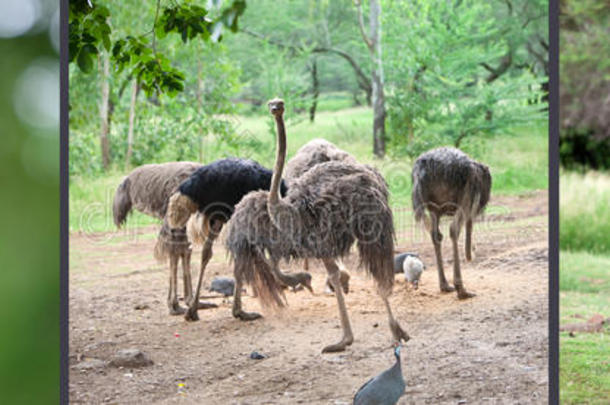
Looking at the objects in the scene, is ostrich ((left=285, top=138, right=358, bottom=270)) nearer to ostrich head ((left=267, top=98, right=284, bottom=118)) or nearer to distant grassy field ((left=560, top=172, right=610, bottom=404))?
ostrich head ((left=267, top=98, right=284, bottom=118))

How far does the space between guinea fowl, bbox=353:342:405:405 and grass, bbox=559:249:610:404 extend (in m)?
0.76

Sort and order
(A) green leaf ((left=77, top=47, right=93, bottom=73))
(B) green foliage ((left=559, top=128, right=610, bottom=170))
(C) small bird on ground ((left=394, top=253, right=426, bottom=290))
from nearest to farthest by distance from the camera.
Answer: (A) green leaf ((left=77, top=47, right=93, bottom=73)) < (C) small bird on ground ((left=394, top=253, right=426, bottom=290)) < (B) green foliage ((left=559, top=128, right=610, bottom=170))

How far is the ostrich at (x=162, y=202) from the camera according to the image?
325 centimetres

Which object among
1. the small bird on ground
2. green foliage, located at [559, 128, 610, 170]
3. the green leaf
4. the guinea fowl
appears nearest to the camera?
the green leaf

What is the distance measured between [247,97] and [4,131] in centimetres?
153

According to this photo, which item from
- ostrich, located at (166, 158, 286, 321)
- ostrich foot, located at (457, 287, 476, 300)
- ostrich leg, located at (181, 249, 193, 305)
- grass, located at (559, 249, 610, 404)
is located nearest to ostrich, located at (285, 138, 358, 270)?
ostrich, located at (166, 158, 286, 321)

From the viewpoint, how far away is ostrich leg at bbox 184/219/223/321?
320 cm

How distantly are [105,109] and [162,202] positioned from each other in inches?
21.1

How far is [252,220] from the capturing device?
3.00m

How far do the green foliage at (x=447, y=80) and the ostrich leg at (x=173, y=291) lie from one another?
3.80 ft

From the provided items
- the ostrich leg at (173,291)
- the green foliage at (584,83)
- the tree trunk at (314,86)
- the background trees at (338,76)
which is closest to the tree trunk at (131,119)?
the background trees at (338,76)

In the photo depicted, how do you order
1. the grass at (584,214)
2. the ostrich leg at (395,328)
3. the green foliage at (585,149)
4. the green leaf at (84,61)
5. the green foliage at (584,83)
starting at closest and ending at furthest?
1. the green leaf at (84,61)
2. the ostrich leg at (395,328)
3. the grass at (584,214)
4. the green foliage at (584,83)
5. the green foliage at (585,149)

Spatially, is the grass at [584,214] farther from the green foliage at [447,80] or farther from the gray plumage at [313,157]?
the gray plumage at [313,157]

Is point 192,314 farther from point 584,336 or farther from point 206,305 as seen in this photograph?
point 584,336
